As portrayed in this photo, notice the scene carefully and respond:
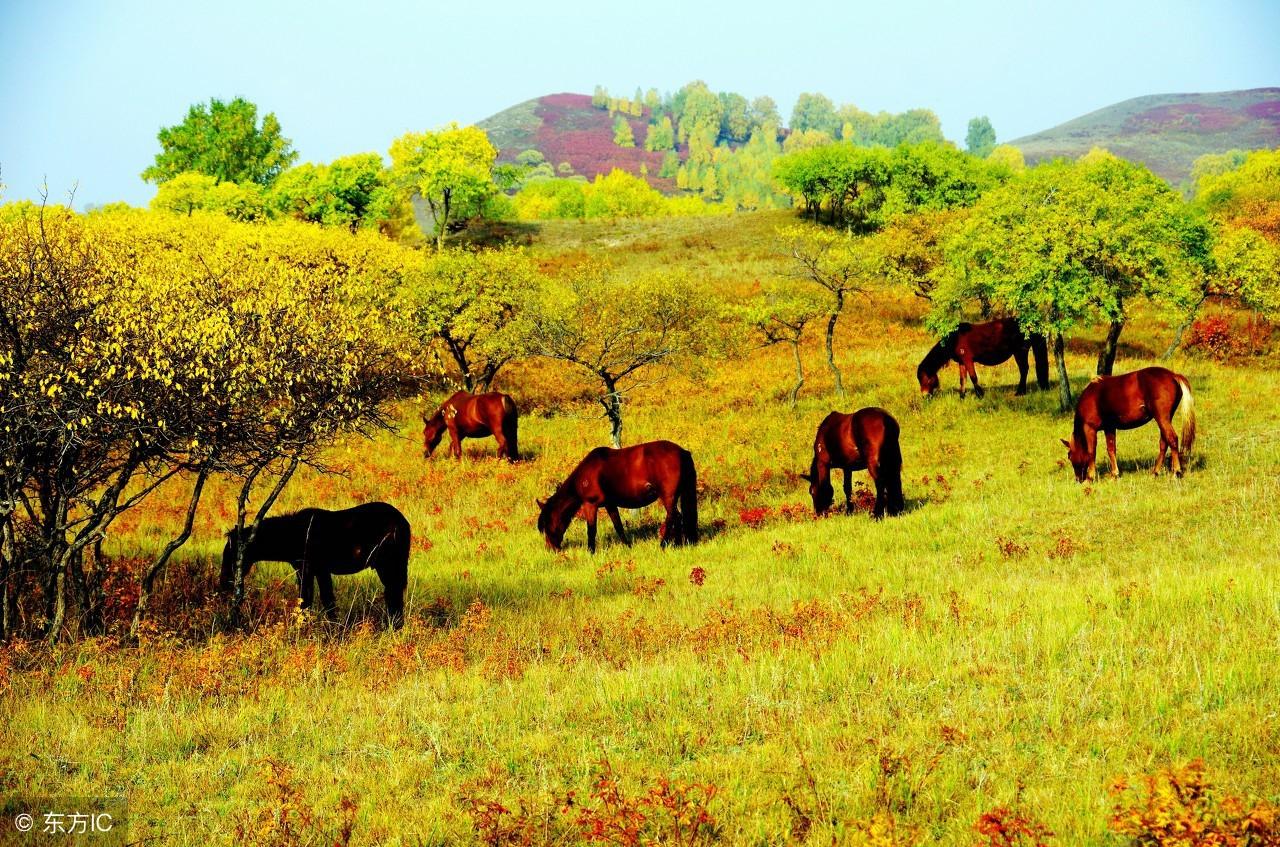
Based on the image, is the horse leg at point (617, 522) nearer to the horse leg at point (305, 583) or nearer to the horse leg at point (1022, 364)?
the horse leg at point (305, 583)

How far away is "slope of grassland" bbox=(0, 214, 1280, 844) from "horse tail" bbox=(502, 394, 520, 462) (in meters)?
8.31

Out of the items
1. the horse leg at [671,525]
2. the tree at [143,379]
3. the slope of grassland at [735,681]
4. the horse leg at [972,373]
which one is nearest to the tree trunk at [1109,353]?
the horse leg at [972,373]

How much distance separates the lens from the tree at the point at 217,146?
81875 millimetres

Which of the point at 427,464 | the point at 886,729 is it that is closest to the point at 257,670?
the point at 886,729

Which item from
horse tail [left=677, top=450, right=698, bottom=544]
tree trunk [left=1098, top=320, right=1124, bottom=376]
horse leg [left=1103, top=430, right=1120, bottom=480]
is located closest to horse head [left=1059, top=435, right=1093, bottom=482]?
horse leg [left=1103, top=430, right=1120, bottom=480]

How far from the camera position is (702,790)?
5805 millimetres

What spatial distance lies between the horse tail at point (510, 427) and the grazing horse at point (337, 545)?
14.8m

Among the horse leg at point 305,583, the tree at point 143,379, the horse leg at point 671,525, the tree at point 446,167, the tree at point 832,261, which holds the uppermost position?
the tree at point 446,167

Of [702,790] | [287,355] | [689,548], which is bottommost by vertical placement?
[689,548]

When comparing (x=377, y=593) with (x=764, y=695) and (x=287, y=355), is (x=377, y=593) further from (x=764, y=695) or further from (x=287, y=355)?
(x=764, y=695)

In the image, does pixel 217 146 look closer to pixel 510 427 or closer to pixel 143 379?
pixel 510 427

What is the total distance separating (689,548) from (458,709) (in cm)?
1027

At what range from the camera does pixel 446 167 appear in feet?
240

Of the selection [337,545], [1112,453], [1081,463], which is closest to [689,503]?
[337,545]
